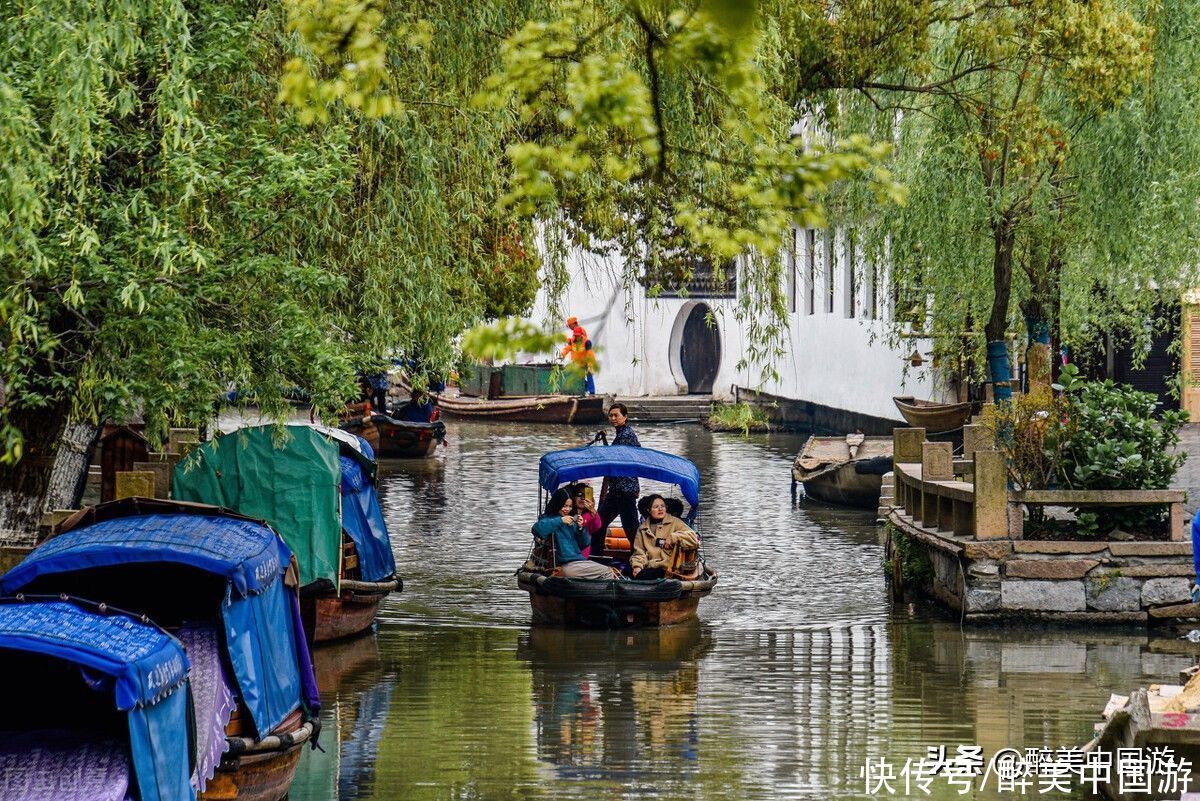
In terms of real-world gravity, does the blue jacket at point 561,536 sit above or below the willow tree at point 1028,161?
below

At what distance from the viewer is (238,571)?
10703 mm

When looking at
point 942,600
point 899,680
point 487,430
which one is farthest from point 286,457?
point 487,430

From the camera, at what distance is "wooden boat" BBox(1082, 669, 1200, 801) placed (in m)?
9.38

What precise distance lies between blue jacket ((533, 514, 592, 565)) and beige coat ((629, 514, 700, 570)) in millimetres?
593

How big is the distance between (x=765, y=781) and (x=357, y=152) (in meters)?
5.43

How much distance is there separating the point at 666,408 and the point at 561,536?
3212 cm

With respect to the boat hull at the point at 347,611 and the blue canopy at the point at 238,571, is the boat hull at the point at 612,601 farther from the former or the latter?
the blue canopy at the point at 238,571

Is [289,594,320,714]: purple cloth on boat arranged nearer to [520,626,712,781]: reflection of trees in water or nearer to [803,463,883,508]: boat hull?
[520,626,712,781]: reflection of trees in water

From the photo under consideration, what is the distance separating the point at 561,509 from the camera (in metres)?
17.8

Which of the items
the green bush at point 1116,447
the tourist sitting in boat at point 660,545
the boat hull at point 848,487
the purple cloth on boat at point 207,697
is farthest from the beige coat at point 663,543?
the boat hull at point 848,487

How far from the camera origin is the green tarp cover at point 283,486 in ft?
50.5

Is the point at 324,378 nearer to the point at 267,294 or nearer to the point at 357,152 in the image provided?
the point at 267,294

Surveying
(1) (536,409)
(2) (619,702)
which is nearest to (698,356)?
(1) (536,409)

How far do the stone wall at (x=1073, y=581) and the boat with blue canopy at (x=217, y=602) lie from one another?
7.72 m
